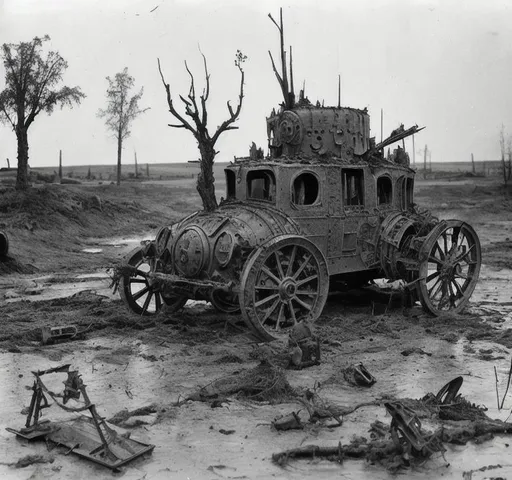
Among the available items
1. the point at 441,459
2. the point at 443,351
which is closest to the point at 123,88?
the point at 443,351

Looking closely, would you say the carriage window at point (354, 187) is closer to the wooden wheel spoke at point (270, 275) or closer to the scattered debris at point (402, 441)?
the wooden wheel spoke at point (270, 275)

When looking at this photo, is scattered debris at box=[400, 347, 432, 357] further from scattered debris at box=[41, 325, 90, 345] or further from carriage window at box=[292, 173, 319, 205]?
scattered debris at box=[41, 325, 90, 345]

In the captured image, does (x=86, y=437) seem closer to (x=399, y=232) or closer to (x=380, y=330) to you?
(x=380, y=330)

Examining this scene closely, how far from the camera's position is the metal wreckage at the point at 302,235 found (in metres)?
9.06

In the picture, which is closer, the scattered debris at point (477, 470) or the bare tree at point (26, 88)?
the scattered debris at point (477, 470)

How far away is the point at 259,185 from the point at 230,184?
0.68 meters

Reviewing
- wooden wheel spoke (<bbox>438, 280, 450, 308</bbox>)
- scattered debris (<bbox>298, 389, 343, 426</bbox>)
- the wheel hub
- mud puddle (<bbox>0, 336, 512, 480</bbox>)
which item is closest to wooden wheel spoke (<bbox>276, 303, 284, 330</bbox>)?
the wheel hub

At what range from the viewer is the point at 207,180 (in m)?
11.4

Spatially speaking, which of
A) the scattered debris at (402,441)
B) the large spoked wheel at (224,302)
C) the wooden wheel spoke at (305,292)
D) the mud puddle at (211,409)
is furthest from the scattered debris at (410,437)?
the large spoked wheel at (224,302)

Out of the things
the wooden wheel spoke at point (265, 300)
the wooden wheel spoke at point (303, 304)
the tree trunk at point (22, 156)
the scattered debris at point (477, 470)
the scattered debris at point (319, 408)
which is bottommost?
the scattered debris at point (477, 470)

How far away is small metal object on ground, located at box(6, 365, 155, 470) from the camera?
17.2 feet

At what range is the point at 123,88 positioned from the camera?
42.2 m

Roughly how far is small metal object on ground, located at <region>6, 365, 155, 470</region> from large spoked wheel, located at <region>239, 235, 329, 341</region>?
3028mm

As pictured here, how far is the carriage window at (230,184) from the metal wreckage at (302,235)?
0.02 meters
